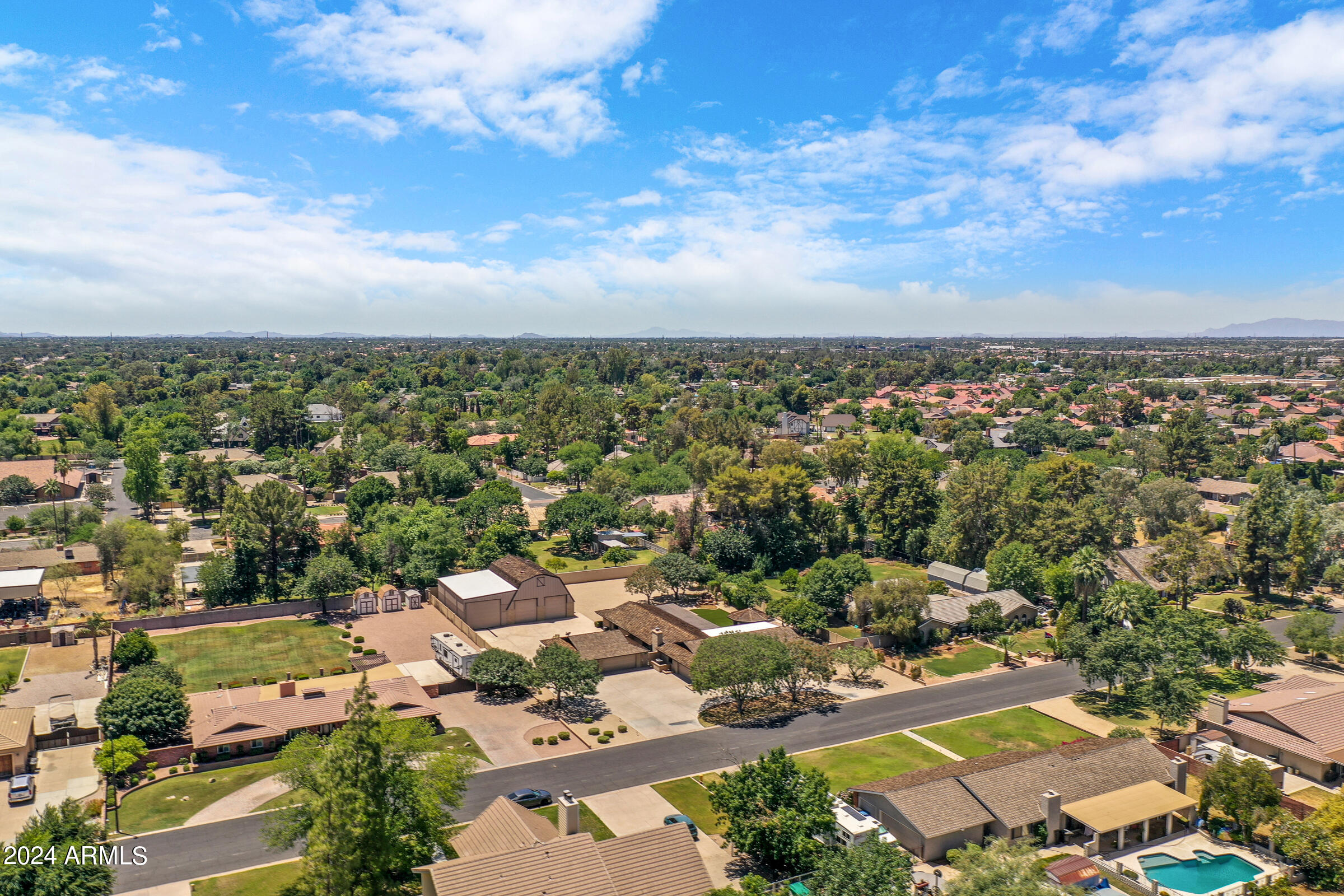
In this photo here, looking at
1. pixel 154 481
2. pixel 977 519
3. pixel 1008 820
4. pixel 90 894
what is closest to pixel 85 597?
pixel 154 481

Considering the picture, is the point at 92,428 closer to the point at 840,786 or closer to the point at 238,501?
the point at 238,501

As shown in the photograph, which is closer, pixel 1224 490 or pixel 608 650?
pixel 608 650

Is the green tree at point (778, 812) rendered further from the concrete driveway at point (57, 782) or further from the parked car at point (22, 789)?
the parked car at point (22, 789)

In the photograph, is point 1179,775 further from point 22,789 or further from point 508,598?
point 22,789

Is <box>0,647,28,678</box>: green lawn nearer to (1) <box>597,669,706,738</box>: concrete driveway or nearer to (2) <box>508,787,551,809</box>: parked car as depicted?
(2) <box>508,787,551,809</box>: parked car

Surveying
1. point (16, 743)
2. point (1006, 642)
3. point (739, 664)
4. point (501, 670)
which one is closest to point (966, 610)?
point (1006, 642)

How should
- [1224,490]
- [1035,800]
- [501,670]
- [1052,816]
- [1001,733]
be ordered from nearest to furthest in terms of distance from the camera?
[1052,816], [1035,800], [1001,733], [501,670], [1224,490]
